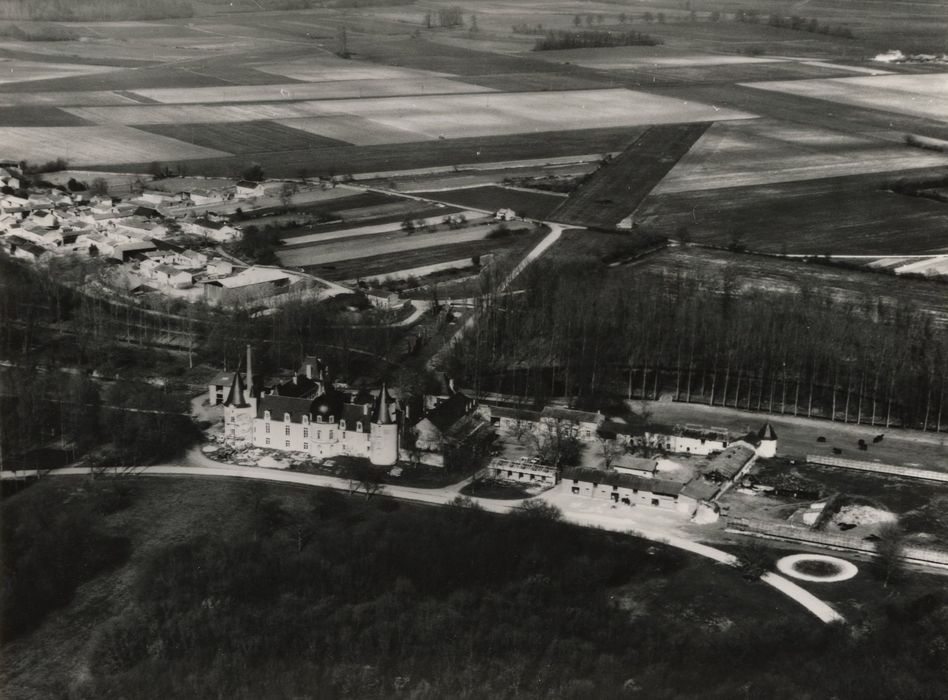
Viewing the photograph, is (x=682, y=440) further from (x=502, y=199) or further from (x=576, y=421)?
(x=502, y=199)

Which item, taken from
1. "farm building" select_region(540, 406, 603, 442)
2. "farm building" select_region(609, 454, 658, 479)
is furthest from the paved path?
"farm building" select_region(609, 454, 658, 479)

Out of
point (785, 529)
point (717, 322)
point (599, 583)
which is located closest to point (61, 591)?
point (599, 583)

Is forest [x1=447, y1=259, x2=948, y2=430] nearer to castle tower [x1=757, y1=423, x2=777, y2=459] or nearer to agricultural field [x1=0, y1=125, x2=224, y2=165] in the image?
castle tower [x1=757, y1=423, x2=777, y2=459]

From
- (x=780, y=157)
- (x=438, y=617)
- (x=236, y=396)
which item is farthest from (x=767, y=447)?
(x=780, y=157)

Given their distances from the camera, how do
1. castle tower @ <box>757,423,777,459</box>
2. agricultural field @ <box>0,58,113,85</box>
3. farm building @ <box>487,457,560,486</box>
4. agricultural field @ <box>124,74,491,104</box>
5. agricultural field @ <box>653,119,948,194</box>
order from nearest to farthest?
farm building @ <box>487,457,560,486</box> → castle tower @ <box>757,423,777,459</box> → agricultural field @ <box>653,119,948,194</box> → agricultural field @ <box>124,74,491,104</box> → agricultural field @ <box>0,58,113,85</box>

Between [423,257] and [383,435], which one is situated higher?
[423,257]

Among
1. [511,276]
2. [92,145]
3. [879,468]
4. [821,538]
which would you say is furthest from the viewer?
[92,145]

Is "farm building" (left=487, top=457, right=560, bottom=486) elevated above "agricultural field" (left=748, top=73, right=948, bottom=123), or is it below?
below
